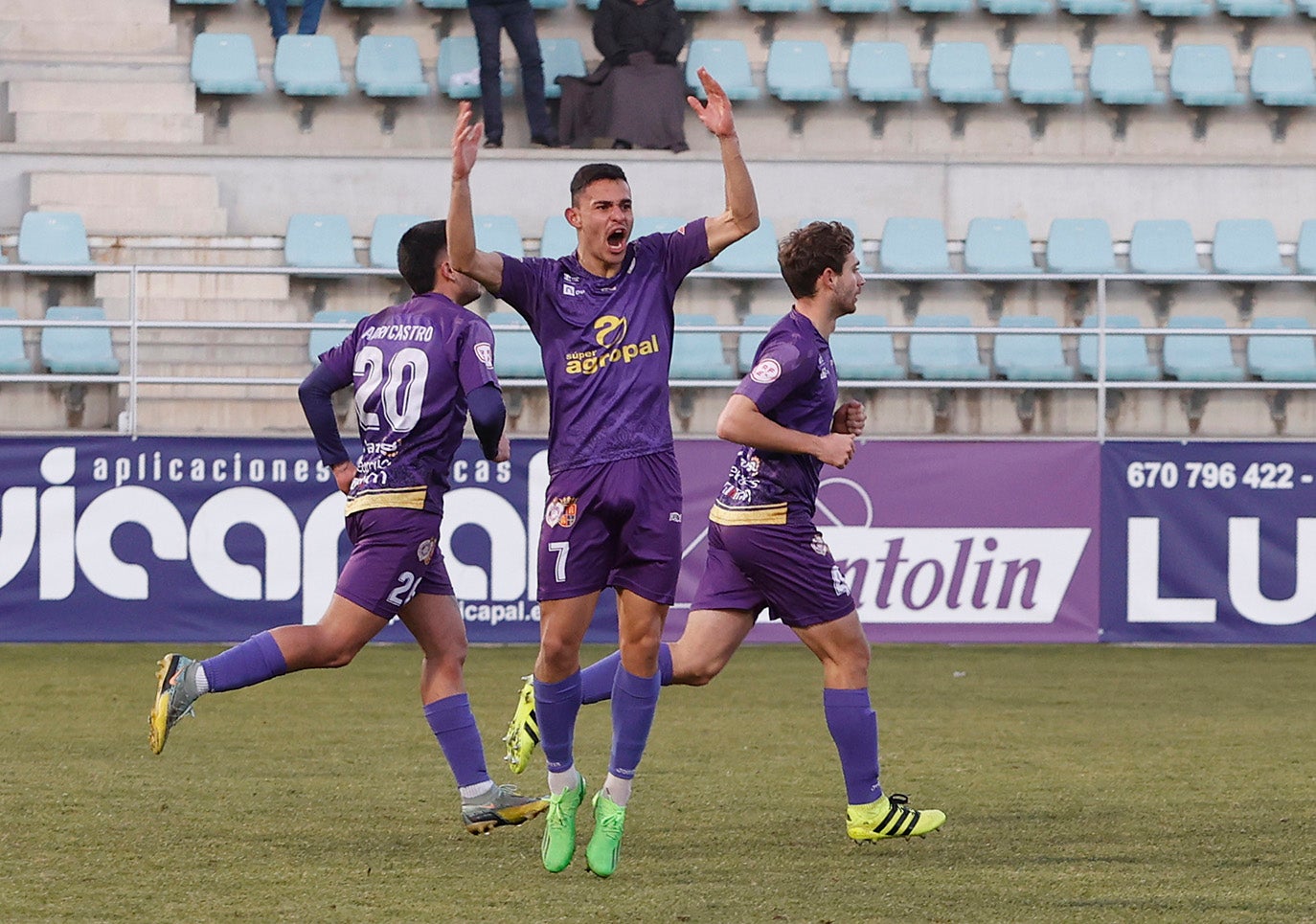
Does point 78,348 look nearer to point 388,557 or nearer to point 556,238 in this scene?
point 556,238

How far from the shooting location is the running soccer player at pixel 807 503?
563 cm

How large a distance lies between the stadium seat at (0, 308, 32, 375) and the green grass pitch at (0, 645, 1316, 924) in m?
3.96

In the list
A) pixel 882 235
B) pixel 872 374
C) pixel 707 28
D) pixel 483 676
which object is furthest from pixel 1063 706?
pixel 707 28

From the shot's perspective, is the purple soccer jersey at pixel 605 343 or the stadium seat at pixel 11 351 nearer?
the purple soccer jersey at pixel 605 343

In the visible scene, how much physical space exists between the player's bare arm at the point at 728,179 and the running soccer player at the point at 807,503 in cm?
35

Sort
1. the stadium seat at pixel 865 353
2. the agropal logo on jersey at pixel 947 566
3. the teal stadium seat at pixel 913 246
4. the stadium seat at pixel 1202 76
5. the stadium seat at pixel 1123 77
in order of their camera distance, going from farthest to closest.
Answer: the stadium seat at pixel 1202 76 < the stadium seat at pixel 1123 77 < the teal stadium seat at pixel 913 246 < the stadium seat at pixel 865 353 < the agropal logo on jersey at pixel 947 566

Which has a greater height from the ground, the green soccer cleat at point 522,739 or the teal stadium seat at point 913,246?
the teal stadium seat at point 913,246

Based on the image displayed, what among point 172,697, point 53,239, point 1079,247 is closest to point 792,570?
point 172,697

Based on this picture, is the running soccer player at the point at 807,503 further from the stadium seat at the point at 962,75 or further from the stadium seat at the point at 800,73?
the stadium seat at the point at 962,75

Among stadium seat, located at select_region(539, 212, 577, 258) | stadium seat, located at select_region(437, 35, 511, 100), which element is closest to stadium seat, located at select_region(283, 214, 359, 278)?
stadium seat, located at select_region(539, 212, 577, 258)

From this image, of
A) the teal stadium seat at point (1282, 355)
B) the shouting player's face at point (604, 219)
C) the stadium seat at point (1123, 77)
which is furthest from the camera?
the stadium seat at point (1123, 77)

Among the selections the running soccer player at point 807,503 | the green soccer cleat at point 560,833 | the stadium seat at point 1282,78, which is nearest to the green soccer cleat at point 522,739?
the running soccer player at point 807,503

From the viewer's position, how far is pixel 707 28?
17.6 m

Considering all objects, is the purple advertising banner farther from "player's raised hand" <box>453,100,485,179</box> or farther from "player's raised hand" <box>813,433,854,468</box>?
"player's raised hand" <box>453,100,485,179</box>
